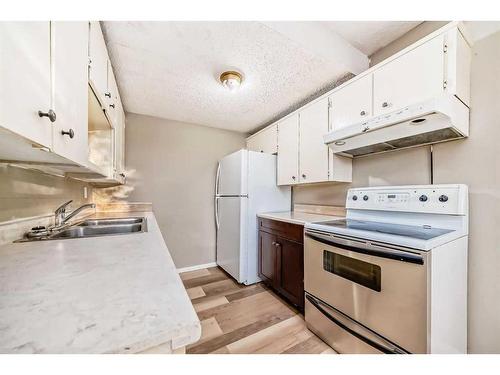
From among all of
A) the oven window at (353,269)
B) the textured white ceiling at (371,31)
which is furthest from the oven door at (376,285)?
the textured white ceiling at (371,31)

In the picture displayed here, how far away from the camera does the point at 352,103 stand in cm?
168

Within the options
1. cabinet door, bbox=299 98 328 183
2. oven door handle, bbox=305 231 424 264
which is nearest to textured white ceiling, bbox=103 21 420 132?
cabinet door, bbox=299 98 328 183

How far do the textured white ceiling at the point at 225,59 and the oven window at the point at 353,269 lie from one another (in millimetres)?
1530

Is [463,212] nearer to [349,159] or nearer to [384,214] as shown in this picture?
[384,214]

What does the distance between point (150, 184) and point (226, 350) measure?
2187 millimetres

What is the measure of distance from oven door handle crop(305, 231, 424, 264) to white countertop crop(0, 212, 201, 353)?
111 cm

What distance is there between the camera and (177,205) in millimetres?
2965

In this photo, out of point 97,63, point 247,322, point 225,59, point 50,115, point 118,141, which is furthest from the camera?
point 118,141

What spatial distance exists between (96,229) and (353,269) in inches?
73.9

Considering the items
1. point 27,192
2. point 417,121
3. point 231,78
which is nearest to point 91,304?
point 27,192

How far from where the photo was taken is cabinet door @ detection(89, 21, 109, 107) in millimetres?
1070

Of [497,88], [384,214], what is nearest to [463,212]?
[384,214]

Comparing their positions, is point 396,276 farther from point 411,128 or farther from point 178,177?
point 178,177

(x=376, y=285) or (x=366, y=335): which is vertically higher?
(x=376, y=285)
